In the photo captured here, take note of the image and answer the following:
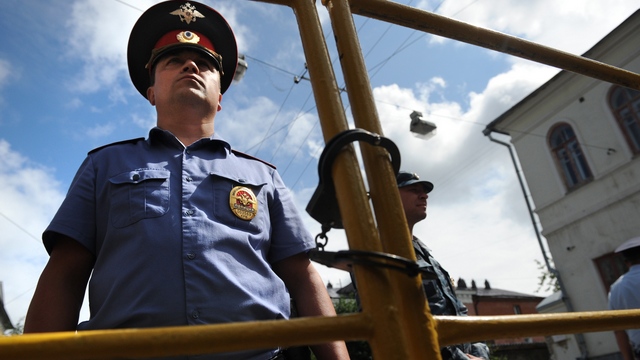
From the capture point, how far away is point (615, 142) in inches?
416

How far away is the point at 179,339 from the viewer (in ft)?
1.90

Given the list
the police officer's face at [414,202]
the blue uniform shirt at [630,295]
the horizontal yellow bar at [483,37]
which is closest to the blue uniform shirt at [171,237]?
the horizontal yellow bar at [483,37]

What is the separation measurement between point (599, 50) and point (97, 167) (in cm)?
1236

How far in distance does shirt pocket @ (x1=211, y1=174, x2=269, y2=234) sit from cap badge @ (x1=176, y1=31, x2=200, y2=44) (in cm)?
49

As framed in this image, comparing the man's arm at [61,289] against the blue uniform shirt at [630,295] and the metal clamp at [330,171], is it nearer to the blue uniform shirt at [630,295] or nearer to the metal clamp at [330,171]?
the metal clamp at [330,171]

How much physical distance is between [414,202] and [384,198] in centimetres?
198

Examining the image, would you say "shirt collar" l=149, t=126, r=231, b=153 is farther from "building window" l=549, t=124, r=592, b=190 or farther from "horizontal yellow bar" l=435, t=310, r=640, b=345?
"building window" l=549, t=124, r=592, b=190

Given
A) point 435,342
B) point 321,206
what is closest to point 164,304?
point 321,206

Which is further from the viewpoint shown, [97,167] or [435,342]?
[97,167]

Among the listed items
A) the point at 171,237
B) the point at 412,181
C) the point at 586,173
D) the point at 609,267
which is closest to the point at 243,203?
the point at 171,237

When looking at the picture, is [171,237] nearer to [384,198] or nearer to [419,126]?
[384,198]

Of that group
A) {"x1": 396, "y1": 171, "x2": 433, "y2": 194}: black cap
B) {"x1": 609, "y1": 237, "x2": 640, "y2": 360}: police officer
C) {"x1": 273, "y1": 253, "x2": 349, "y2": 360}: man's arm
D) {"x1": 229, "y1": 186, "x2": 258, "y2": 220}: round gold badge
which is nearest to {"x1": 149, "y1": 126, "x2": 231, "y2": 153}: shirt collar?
{"x1": 229, "y1": 186, "x2": 258, "y2": 220}: round gold badge

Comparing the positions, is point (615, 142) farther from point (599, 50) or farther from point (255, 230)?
point (255, 230)

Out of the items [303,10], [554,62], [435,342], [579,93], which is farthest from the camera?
[579,93]
